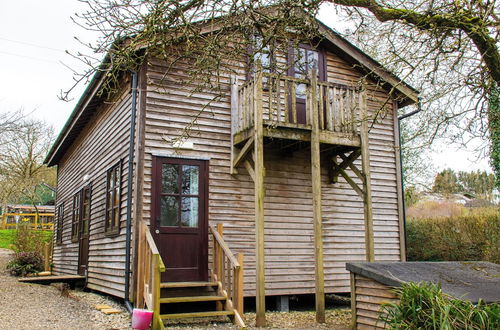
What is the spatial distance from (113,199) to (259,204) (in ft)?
11.3

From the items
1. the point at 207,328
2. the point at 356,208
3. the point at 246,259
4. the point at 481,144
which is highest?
the point at 481,144

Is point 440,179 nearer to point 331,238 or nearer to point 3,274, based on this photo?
point 331,238

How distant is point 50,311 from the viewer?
25.8 ft

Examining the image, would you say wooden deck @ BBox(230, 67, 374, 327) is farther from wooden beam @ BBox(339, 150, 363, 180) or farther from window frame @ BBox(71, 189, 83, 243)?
window frame @ BBox(71, 189, 83, 243)

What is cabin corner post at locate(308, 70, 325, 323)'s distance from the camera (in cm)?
754

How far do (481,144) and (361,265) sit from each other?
2298 millimetres

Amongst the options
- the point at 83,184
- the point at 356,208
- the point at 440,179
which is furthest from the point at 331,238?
the point at 440,179

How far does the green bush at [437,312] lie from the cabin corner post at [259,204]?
2.55m

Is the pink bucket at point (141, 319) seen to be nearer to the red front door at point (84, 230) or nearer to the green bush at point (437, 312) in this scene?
the green bush at point (437, 312)

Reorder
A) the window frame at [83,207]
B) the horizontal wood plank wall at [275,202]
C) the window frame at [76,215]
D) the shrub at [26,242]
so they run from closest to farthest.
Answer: the horizontal wood plank wall at [275,202] → the window frame at [83,207] → the window frame at [76,215] → the shrub at [26,242]

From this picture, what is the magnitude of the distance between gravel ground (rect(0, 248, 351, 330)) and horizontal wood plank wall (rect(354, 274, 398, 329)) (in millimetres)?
730

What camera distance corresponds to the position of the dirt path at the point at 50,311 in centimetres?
695

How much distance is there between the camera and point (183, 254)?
27.1ft

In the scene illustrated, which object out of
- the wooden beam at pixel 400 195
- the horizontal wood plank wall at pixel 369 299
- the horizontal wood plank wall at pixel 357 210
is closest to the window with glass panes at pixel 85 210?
the horizontal wood plank wall at pixel 357 210
